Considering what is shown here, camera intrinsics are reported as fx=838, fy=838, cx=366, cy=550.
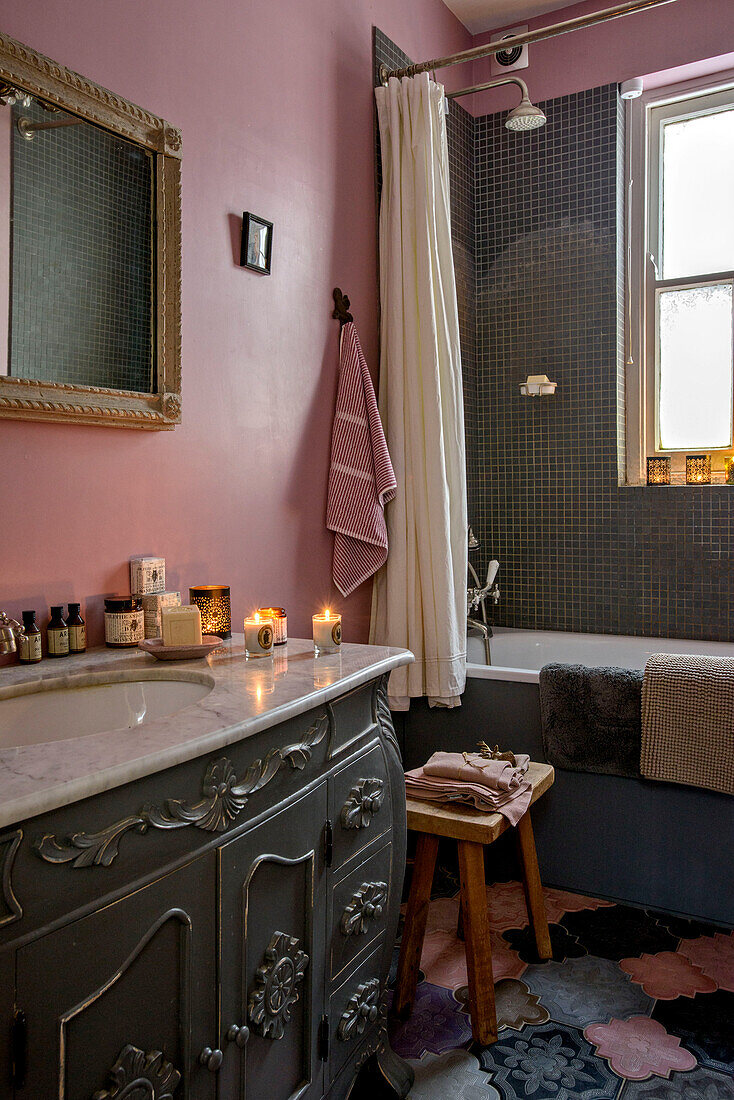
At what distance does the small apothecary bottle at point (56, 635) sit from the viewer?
1465mm

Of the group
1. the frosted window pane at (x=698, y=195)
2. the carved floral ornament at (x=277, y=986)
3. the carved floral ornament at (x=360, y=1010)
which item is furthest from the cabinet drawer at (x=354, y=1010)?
the frosted window pane at (x=698, y=195)

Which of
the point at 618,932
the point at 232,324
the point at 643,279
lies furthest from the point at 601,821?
the point at 643,279

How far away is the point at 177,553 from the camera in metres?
1.86

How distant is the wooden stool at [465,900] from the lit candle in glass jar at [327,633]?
1.57 ft

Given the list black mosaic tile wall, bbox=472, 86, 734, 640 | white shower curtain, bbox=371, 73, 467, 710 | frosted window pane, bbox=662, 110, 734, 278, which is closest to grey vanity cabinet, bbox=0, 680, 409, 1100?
white shower curtain, bbox=371, 73, 467, 710

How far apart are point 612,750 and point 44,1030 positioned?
69.4 inches

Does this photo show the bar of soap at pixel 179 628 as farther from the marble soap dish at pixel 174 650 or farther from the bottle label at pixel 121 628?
the bottle label at pixel 121 628

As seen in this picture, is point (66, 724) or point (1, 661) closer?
point (66, 724)

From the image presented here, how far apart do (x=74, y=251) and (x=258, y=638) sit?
799mm

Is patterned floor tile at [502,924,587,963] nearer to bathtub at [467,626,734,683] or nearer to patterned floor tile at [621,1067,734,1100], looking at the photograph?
patterned floor tile at [621,1067,734,1100]

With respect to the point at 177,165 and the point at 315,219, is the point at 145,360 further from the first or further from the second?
the point at 315,219

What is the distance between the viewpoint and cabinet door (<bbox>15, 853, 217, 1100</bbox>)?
2.62 feet

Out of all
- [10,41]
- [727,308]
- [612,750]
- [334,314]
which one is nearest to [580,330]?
[727,308]

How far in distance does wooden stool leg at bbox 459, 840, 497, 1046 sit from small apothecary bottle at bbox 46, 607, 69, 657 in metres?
0.92
